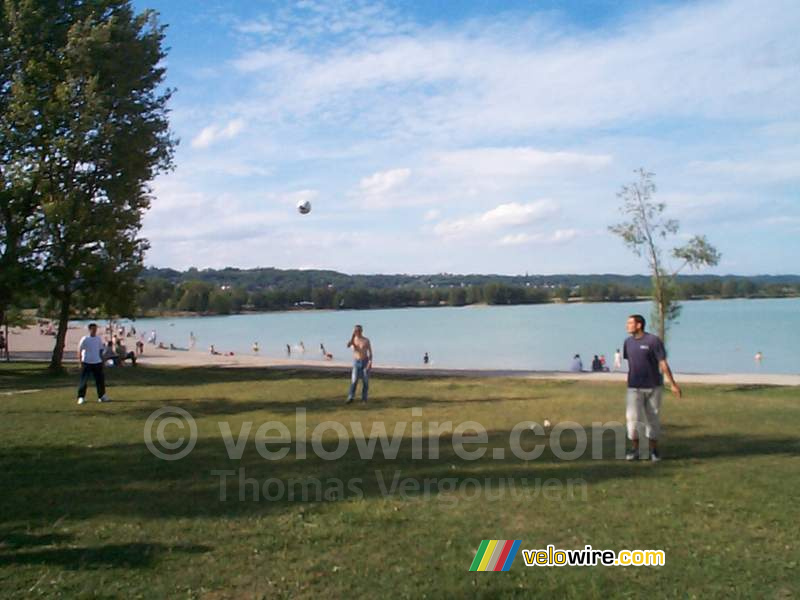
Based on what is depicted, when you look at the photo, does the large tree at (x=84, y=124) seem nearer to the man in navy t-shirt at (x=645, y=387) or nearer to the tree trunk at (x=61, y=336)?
the tree trunk at (x=61, y=336)

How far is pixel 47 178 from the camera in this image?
22.7 meters

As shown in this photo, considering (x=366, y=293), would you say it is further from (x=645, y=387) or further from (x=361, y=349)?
(x=645, y=387)

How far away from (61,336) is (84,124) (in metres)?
7.53

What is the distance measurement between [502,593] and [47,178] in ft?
73.2

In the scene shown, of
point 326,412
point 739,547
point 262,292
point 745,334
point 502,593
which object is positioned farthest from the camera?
point 262,292

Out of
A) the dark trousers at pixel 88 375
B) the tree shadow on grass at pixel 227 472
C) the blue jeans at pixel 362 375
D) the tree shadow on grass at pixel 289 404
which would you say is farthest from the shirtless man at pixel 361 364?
the dark trousers at pixel 88 375

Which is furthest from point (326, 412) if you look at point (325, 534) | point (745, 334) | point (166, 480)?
point (745, 334)

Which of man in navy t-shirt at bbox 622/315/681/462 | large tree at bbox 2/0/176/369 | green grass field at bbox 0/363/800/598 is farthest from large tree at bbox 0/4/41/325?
man in navy t-shirt at bbox 622/315/681/462

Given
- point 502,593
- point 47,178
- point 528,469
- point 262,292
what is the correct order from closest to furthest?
1. point 502,593
2. point 528,469
3. point 47,178
4. point 262,292

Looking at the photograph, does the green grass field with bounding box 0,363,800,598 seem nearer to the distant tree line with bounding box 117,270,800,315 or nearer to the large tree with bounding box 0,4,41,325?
the large tree with bounding box 0,4,41,325

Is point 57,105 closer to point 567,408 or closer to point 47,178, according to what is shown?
point 47,178

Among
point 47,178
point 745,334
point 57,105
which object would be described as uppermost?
point 57,105

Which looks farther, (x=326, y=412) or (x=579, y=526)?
(x=326, y=412)

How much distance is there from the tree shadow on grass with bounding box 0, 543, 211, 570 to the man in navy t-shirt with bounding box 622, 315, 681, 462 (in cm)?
565
